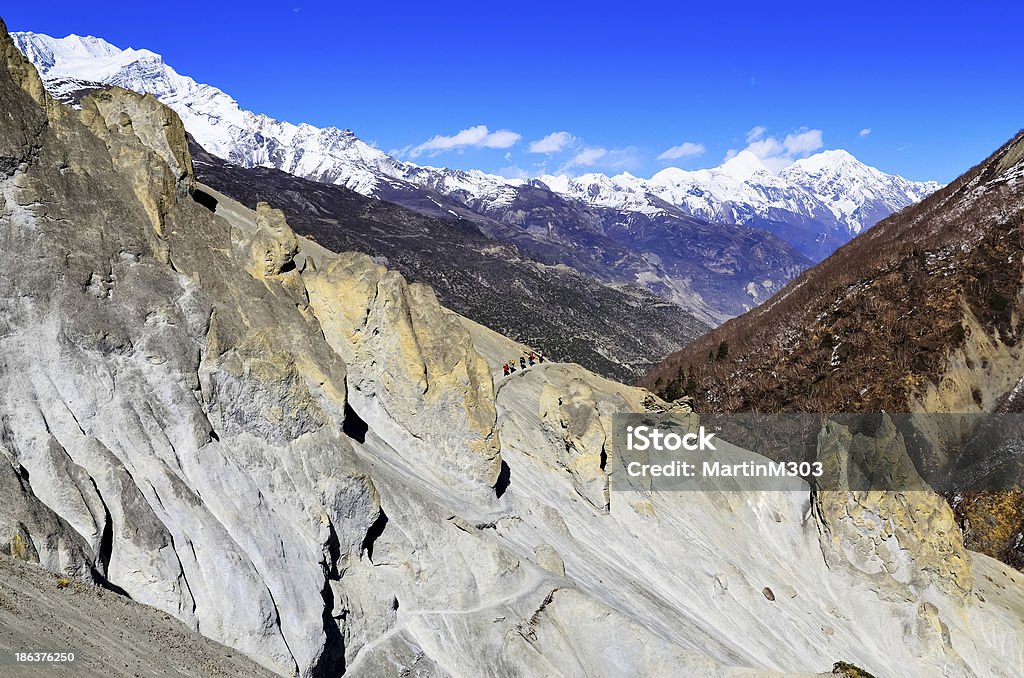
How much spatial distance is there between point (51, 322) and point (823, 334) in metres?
93.3

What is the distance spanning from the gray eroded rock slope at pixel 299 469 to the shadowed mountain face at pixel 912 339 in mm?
41939

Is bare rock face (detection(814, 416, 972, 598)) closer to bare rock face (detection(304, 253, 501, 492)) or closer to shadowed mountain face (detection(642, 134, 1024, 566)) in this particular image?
shadowed mountain face (detection(642, 134, 1024, 566))

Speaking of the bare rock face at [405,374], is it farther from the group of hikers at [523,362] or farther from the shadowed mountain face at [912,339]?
the shadowed mountain face at [912,339]

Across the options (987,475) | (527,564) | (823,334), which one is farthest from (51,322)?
(823,334)

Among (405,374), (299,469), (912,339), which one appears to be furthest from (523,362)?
(912,339)

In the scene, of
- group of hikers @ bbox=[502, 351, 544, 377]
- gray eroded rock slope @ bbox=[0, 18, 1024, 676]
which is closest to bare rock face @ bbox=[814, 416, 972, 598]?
gray eroded rock slope @ bbox=[0, 18, 1024, 676]

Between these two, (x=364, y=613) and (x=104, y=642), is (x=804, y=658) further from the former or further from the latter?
(x=104, y=642)

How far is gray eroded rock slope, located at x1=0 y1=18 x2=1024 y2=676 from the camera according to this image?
25828 millimetres

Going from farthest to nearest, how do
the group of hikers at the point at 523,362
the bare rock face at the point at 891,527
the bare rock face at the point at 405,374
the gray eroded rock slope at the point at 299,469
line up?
the group of hikers at the point at 523,362 → the bare rock face at the point at 891,527 → the bare rock face at the point at 405,374 → the gray eroded rock slope at the point at 299,469

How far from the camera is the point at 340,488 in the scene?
101 feet

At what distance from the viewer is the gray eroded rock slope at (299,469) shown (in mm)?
25828

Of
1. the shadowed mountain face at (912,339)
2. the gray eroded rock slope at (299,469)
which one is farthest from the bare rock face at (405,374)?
the shadowed mountain face at (912,339)

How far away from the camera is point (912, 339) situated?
9294cm

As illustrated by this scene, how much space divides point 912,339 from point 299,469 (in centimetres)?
8314
